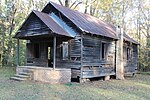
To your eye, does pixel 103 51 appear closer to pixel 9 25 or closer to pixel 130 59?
pixel 130 59

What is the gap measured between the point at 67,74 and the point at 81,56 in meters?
1.51

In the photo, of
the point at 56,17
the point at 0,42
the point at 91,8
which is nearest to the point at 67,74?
the point at 56,17

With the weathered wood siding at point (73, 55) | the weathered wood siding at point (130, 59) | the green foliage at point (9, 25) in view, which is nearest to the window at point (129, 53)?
the weathered wood siding at point (130, 59)

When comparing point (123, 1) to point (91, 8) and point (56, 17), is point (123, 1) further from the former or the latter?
point (56, 17)

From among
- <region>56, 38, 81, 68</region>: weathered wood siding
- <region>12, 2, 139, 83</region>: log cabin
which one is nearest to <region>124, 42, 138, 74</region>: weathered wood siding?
<region>12, 2, 139, 83</region>: log cabin

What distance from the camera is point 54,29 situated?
1303 centimetres

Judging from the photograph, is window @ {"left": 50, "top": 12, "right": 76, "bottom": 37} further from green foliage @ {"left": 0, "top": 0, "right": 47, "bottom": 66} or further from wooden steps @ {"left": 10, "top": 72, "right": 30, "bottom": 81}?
green foliage @ {"left": 0, "top": 0, "right": 47, "bottom": 66}

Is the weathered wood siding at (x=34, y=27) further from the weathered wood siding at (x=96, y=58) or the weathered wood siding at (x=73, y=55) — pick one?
the weathered wood siding at (x=96, y=58)

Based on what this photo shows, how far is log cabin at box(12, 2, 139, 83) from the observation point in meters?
13.5

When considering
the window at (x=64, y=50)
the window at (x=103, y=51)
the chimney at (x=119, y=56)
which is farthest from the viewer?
the chimney at (x=119, y=56)

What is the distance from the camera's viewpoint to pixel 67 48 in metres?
14.9

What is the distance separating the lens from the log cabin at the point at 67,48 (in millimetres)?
13469

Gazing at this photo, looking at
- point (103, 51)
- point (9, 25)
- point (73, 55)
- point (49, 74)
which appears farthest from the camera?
point (9, 25)

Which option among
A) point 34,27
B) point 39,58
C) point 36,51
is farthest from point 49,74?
point 36,51
